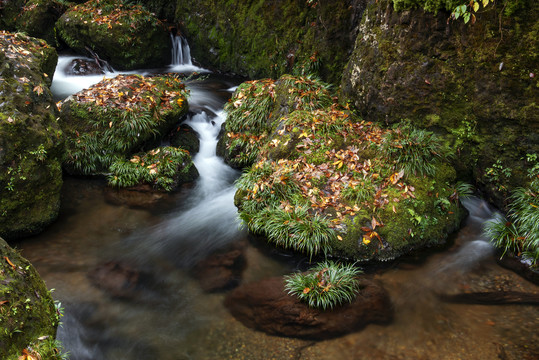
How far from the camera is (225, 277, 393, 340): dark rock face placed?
4488mm

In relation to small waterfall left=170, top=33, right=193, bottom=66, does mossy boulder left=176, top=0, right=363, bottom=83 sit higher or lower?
higher

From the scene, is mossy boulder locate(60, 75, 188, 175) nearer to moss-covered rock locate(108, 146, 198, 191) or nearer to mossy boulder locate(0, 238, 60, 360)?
moss-covered rock locate(108, 146, 198, 191)

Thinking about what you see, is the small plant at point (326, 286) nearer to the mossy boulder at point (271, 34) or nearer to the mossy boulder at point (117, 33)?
the mossy boulder at point (271, 34)

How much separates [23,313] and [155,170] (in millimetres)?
4883

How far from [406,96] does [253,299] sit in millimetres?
4374

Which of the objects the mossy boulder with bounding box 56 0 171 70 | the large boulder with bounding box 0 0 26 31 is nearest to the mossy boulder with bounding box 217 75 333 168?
the mossy boulder with bounding box 56 0 171 70

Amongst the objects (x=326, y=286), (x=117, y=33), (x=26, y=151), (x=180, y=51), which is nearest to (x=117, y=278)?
(x=26, y=151)

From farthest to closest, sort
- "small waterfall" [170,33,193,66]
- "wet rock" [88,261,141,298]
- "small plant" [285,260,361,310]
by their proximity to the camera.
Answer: "small waterfall" [170,33,193,66] < "wet rock" [88,261,141,298] < "small plant" [285,260,361,310]

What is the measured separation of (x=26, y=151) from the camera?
611 centimetres

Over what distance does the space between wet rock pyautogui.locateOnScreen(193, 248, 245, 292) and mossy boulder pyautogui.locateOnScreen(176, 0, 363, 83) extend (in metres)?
5.35

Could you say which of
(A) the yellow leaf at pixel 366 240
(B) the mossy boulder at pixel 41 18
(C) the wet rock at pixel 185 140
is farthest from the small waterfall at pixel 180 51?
(A) the yellow leaf at pixel 366 240

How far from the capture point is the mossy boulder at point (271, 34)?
927 cm

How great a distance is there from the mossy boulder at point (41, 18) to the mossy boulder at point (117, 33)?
88 cm

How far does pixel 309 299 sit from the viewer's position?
16.0 feet
